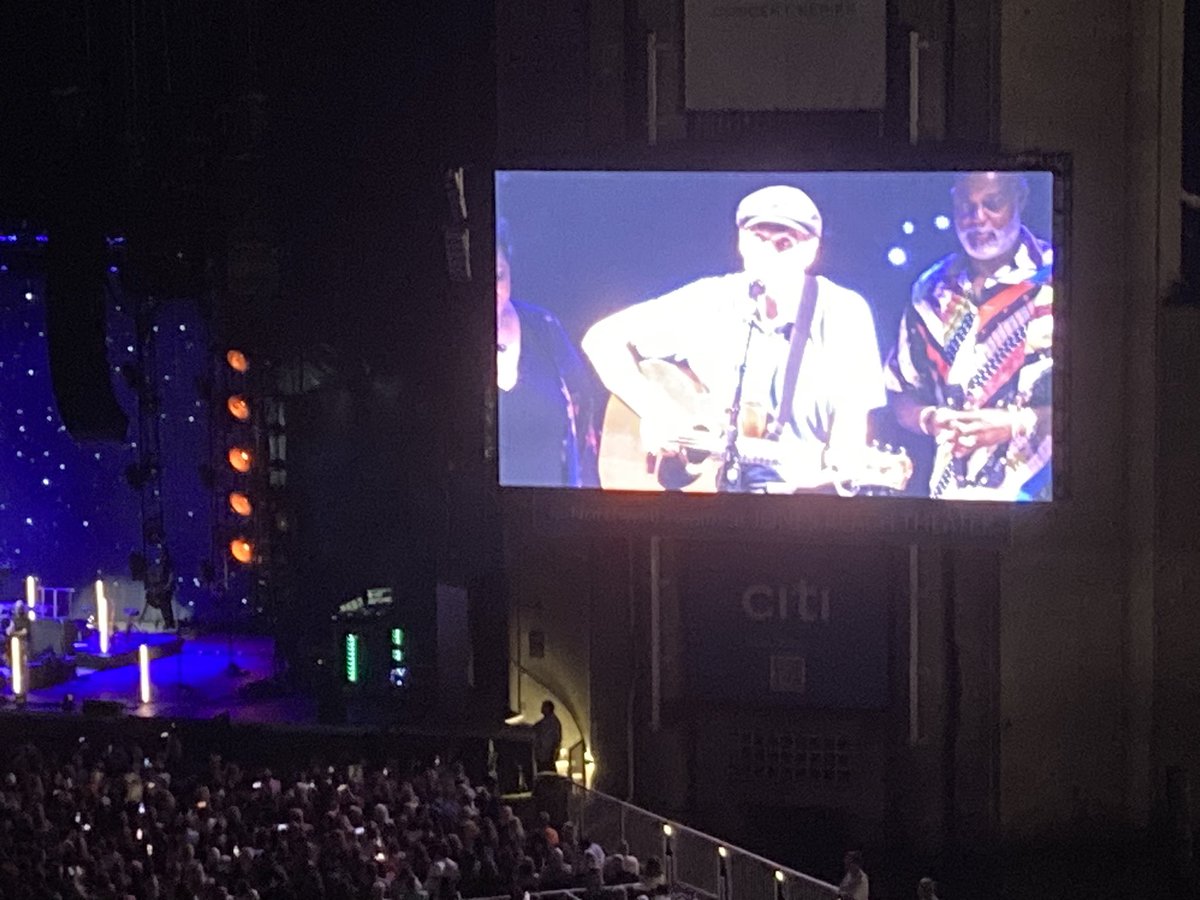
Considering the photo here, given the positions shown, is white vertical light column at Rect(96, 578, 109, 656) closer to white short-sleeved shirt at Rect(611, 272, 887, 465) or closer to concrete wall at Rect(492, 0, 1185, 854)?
white short-sleeved shirt at Rect(611, 272, 887, 465)

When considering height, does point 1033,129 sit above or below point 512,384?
above

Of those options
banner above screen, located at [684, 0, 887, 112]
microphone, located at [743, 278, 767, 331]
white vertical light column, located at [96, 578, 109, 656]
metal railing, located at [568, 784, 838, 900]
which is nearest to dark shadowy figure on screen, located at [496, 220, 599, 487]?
microphone, located at [743, 278, 767, 331]

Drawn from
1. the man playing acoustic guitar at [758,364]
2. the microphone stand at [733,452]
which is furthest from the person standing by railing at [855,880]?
the microphone stand at [733,452]

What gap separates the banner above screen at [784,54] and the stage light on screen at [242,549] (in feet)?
26.2

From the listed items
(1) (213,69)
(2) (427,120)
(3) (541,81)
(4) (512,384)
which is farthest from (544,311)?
(1) (213,69)

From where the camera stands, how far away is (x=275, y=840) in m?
16.4

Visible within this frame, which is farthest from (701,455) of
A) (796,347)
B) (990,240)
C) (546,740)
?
(990,240)

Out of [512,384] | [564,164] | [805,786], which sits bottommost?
[805,786]

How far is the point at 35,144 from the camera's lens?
85.7ft

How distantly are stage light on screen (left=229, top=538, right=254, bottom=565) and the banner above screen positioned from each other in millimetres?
7994

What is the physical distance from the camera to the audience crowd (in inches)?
595

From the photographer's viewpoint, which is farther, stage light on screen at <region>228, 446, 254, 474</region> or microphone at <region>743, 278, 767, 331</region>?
stage light on screen at <region>228, 446, 254, 474</region>

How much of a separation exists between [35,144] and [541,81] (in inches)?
280

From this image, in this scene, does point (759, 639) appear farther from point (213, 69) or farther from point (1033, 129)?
point (213, 69)
